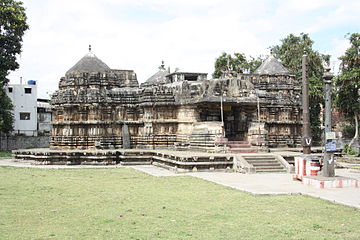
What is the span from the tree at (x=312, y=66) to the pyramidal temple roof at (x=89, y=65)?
17.2 m

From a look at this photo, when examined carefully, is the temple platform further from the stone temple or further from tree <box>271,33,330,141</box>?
tree <box>271,33,330,141</box>

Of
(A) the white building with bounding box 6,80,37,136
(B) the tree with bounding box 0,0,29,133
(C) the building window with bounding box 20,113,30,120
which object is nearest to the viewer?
(B) the tree with bounding box 0,0,29,133

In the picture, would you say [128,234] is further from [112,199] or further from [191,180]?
[191,180]

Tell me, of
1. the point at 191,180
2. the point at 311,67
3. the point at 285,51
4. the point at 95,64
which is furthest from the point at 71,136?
the point at 285,51

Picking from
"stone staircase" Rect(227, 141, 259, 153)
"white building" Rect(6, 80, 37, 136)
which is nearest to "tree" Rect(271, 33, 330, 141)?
"stone staircase" Rect(227, 141, 259, 153)

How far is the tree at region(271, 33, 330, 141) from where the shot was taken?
3630 centimetres

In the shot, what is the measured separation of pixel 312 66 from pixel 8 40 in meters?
26.6

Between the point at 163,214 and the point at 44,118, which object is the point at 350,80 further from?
the point at 44,118

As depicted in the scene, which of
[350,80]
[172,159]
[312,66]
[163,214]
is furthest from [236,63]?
[163,214]

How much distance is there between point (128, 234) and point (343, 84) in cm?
2655

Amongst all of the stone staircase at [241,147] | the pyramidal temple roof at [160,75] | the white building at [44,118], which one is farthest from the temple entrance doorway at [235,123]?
the white building at [44,118]

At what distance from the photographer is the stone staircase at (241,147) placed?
21698mm

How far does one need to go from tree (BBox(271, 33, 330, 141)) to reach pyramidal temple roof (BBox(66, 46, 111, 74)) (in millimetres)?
17189

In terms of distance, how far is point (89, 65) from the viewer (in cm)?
2783
